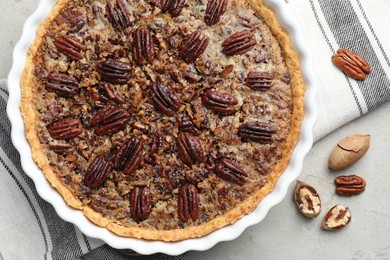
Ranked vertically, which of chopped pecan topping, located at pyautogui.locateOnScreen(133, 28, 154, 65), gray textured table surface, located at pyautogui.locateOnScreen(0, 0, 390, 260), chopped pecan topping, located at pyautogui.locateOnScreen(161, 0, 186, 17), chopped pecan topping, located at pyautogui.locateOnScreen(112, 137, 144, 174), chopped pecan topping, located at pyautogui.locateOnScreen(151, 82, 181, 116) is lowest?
gray textured table surface, located at pyautogui.locateOnScreen(0, 0, 390, 260)

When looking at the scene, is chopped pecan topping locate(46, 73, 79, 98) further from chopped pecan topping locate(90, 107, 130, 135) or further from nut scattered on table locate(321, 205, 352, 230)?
nut scattered on table locate(321, 205, 352, 230)

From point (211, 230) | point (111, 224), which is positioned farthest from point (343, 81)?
point (111, 224)

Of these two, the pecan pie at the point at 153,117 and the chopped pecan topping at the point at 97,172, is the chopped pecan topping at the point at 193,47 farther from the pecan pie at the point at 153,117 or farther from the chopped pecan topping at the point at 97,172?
the chopped pecan topping at the point at 97,172

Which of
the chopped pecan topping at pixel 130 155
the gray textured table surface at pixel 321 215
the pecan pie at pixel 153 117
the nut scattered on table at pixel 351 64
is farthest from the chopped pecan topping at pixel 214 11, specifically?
the gray textured table surface at pixel 321 215

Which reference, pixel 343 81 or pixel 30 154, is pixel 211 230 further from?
pixel 343 81

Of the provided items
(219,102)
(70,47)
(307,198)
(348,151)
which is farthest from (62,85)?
(348,151)

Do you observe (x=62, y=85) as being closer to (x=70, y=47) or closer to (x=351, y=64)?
(x=70, y=47)

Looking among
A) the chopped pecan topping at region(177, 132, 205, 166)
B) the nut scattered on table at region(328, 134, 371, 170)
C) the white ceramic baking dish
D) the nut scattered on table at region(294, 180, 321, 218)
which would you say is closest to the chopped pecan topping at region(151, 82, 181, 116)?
the chopped pecan topping at region(177, 132, 205, 166)
